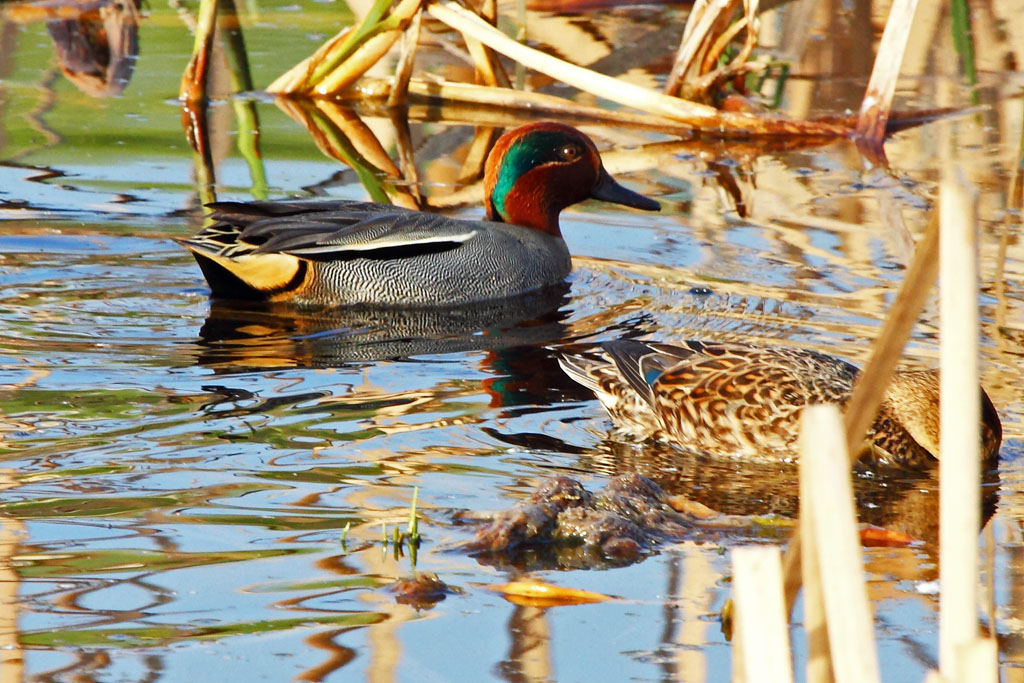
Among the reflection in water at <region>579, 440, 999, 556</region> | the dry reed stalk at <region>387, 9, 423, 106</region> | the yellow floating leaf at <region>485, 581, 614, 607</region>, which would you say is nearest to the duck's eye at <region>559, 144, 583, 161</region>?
the dry reed stalk at <region>387, 9, 423, 106</region>

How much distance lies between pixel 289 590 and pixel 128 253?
436 cm

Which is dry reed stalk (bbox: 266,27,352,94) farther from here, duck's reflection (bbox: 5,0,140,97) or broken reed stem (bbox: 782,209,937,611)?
broken reed stem (bbox: 782,209,937,611)

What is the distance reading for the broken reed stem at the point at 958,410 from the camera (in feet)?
6.37

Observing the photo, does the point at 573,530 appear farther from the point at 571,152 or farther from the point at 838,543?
the point at 571,152

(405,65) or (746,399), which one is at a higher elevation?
(405,65)

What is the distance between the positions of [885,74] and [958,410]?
8410mm

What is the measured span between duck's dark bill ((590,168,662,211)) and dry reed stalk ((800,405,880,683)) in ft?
21.2

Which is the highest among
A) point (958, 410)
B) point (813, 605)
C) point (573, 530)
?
point (958, 410)

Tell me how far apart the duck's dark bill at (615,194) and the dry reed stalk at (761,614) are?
635 centimetres

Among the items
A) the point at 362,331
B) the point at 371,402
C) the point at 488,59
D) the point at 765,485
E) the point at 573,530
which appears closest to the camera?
the point at 573,530

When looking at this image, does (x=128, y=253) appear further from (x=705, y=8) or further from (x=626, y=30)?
(x=626, y=30)

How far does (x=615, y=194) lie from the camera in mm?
8531

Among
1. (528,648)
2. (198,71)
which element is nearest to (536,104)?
(198,71)

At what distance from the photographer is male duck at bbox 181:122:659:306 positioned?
24.1 feet
